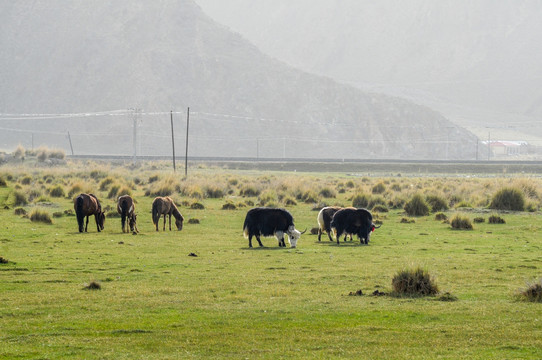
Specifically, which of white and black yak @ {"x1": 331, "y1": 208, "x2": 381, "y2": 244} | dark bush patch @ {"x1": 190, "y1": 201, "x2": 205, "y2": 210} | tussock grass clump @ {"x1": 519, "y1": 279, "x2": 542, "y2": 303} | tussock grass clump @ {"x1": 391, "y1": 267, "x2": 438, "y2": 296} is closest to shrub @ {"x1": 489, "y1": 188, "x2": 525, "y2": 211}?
dark bush patch @ {"x1": 190, "y1": 201, "x2": 205, "y2": 210}

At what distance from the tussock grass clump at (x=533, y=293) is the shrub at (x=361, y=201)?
29.0m

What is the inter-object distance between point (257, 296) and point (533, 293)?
4.89 metres

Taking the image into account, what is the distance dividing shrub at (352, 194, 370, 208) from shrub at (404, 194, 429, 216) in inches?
171

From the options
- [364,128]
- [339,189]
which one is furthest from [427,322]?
[364,128]

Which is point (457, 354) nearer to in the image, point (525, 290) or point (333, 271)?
point (525, 290)

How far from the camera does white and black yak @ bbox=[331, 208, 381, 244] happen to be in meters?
26.5

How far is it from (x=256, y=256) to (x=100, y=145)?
14712cm

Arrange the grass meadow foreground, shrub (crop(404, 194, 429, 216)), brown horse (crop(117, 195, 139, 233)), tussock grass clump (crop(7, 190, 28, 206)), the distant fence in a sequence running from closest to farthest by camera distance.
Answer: the grass meadow foreground, brown horse (crop(117, 195, 139, 233)), shrub (crop(404, 194, 429, 216)), tussock grass clump (crop(7, 190, 28, 206)), the distant fence

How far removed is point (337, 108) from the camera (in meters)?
192

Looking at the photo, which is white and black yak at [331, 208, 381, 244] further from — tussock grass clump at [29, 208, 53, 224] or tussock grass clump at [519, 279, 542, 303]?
tussock grass clump at [29, 208, 53, 224]

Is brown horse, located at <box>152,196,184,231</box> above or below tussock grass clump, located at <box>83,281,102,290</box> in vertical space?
above

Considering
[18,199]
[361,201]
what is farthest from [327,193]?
[18,199]

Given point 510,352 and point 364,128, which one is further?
point 364,128

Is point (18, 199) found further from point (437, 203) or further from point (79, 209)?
point (437, 203)
